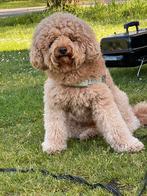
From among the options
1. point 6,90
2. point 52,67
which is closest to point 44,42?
point 52,67

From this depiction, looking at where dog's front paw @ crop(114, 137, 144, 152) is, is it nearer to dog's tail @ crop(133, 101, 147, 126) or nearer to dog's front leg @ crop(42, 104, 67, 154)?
dog's front leg @ crop(42, 104, 67, 154)

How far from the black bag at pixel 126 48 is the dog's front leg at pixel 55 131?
2.52m

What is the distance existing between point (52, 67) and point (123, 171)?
3.82ft

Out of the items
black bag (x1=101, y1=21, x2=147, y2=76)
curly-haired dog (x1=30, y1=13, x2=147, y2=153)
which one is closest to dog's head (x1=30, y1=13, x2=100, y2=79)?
curly-haired dog (x1=30, y1=13, x2=147, y2=153)

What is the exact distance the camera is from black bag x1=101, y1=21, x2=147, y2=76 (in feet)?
24.2

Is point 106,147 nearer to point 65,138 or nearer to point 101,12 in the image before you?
point 65,138

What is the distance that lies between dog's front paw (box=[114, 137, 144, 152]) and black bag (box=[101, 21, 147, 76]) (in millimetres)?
2718

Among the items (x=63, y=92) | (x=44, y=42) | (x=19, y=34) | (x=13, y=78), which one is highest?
(x=44, y=42)

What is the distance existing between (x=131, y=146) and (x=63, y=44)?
3.45 ft

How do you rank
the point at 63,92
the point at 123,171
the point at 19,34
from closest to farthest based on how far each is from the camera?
1. the point at 123,171
2. the point at 63,92
3. the point at 19,34

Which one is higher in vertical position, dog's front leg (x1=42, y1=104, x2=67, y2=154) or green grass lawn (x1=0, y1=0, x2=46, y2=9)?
dog's front leg (x1=42, y1=104, x2=67, y2=154)

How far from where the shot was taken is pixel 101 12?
1747cm

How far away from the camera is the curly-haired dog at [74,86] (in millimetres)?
Result: 4820

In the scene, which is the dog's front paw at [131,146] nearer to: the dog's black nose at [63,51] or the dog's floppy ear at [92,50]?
the dog's floppy ear at [92,50]
